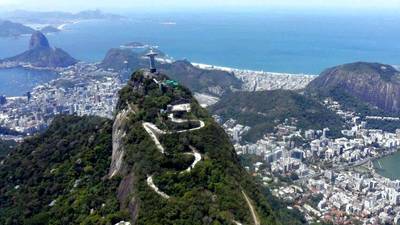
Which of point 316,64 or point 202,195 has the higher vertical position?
point 202,195

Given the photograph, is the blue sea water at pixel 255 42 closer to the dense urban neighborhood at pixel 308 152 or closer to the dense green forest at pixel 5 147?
the dense urban neighborhood at pixel 308 152

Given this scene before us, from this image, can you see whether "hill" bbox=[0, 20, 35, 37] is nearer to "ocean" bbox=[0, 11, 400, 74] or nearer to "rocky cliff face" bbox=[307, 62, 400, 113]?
"ocean" bbox=[0, 11, 400, 74]

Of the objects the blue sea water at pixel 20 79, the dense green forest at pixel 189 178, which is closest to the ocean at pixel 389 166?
the dense green forest at pixel 189 178

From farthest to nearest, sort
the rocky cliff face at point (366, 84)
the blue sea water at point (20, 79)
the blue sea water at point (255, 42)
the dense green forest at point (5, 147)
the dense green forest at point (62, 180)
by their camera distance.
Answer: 1. the blue sea water at point (255, 42)
2. the blue sea water at point (20, 79)
3. the rocky cliff face at point (366, 84)
4. the dense green forest at point (5, 147)
5. the dense green forest at point (62, 180)

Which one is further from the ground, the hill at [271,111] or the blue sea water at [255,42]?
the hill at [271,111]

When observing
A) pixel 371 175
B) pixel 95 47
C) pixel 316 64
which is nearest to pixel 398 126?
pixel 371 175

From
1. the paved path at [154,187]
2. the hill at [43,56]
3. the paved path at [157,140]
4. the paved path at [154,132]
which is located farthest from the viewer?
the hill at [43,56]

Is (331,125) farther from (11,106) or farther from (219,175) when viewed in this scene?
(11,106)

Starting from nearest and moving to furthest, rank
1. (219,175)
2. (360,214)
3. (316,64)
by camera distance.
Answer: (219,175)
(360,214)
(316,64)
